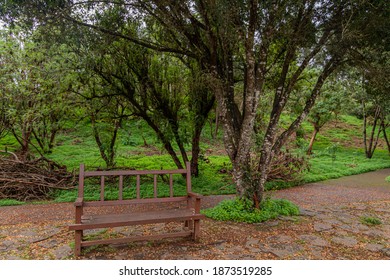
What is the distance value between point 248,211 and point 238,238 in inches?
48.4

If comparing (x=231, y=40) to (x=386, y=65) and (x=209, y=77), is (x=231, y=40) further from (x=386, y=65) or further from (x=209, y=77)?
(x=386, y=65)

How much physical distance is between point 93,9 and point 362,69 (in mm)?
Answer: 6324

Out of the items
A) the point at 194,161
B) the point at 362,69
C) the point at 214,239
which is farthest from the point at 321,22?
the point at 194,161

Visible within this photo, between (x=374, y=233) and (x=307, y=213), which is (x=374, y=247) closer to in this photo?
(x=374, y=233)

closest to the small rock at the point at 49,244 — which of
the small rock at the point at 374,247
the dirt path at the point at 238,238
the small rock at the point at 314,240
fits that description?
the dirt path at the point at 238,238

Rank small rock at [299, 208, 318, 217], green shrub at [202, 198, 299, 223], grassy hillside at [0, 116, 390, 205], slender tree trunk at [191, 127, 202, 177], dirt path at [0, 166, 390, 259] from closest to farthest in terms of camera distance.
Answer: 1. dirt path at [0, 166, 390, 259]
2. green shrub at [202, 198, 299, 223]
3. small rock at [299, 208, 318, 217]
4. slender tree trunk at [191, 127, 202, 177]
5. grassy hillside at [0, 116, 390, 205]

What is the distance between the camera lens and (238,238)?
Result: 495 cm

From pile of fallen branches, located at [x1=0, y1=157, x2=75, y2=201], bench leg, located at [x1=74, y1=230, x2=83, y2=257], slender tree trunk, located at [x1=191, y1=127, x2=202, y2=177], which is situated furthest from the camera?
slender tree trunk, located at [x1=191, y1=127, x2=202, y2=177]

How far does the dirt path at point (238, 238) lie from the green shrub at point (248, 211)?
0.19m

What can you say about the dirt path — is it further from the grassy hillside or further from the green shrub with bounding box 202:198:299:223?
the grassy hillside

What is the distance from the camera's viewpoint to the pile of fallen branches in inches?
332

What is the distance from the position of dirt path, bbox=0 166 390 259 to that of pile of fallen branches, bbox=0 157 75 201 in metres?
1.00

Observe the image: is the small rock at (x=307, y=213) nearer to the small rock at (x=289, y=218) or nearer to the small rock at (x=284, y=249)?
the small rock at (x=289, y=218)

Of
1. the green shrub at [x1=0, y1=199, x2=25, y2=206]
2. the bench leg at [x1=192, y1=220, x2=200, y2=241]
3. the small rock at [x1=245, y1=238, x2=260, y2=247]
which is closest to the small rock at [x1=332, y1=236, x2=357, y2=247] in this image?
the small rock at [x1=245, y1=238, x2=260, y2=247]
